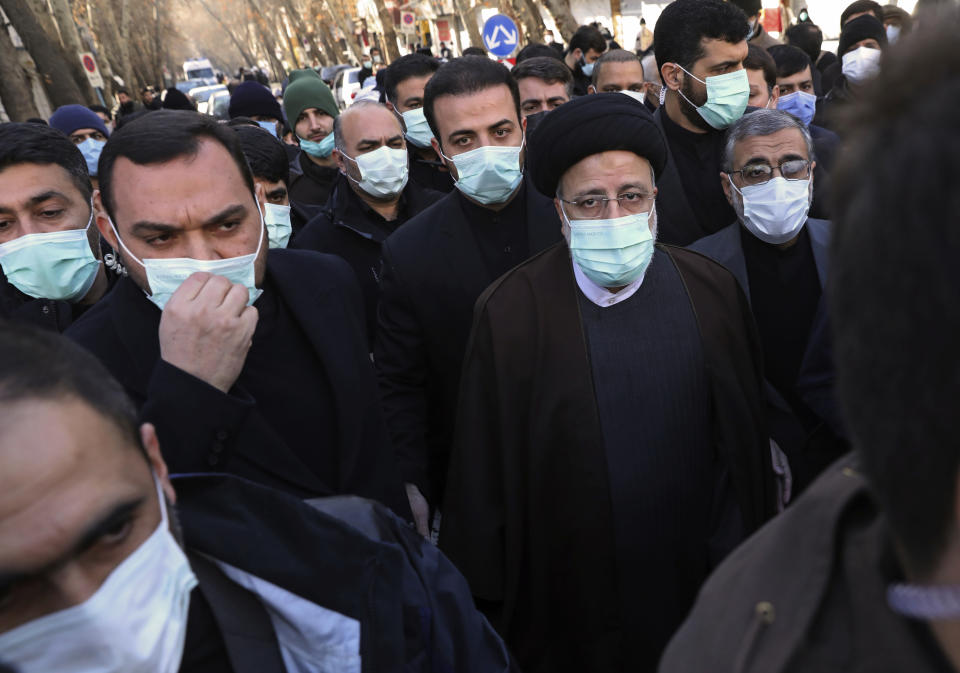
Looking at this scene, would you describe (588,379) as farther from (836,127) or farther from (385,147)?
(385,147)

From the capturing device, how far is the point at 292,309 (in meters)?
2.26

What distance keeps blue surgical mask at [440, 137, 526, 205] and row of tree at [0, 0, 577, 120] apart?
11349 mm

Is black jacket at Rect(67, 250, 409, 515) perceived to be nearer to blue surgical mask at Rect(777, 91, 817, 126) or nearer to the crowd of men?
the crowd of men

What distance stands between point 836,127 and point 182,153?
70.3 inches

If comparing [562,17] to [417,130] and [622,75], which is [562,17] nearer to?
[622,75]

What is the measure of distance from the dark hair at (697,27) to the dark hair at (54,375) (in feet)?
12.1

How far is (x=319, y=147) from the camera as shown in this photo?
6.41m

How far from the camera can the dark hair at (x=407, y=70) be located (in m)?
6.21

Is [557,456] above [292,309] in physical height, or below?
below

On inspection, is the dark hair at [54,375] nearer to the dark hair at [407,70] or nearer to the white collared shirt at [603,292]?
the white collared shirt at [603,292]

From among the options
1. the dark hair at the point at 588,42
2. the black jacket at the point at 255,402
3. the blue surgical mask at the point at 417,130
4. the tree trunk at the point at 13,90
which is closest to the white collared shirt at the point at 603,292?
the black jacket at the point at 255,402

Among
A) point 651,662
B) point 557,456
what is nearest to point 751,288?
point 557,456

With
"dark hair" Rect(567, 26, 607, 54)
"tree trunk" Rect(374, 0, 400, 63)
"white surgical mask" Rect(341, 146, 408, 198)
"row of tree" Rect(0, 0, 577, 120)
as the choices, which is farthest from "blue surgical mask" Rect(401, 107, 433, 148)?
"tree trunk" Rect(374, 0, 400, 63)

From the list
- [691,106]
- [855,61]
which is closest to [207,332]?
[691,106]
